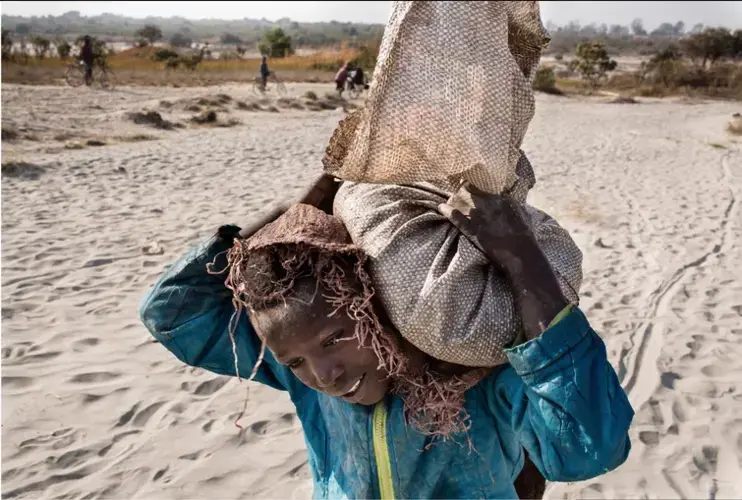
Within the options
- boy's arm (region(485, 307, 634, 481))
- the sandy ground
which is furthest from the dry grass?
boy's arm (region(485, 307, 634, 481))

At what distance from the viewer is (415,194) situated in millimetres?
1183

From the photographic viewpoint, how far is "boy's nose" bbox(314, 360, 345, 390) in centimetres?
118

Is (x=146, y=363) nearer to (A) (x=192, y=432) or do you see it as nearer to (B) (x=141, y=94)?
(A) (x=192, y=432)

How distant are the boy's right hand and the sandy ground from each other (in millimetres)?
1807

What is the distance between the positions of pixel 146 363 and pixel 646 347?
3.17 metres

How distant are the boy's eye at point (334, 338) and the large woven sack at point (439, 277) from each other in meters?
0.11

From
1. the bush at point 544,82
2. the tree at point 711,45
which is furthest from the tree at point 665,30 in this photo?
the bush at point 544,82

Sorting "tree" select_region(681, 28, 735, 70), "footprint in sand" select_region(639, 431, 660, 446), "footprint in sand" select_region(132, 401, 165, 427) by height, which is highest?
"tree" select_region(681, 28, 735, 70)

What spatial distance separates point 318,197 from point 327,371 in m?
0.43

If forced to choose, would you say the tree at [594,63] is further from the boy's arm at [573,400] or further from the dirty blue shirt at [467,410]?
the boy's arm at [573,400]

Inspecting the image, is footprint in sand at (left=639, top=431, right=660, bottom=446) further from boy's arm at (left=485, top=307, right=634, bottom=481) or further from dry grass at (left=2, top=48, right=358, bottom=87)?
dry grass at (left=2, top=48, right=358, bottom=87)

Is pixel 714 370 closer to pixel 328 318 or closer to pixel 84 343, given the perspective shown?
pixel 328 318

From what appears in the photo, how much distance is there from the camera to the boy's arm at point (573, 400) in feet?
3.40

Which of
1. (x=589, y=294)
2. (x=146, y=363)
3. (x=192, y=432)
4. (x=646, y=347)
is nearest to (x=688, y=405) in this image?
(x=646, y=347)
